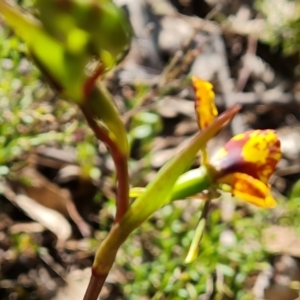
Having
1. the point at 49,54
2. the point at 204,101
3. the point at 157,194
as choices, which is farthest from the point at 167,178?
the point at 49,54

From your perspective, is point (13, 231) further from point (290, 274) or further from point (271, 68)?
point (271, 68)

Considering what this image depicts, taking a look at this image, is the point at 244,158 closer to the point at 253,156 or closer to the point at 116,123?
the point at 253,156

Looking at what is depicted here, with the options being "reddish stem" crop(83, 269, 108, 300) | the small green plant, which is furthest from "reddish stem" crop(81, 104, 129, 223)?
"reddish stem" crop(83, 269, 108, 300)

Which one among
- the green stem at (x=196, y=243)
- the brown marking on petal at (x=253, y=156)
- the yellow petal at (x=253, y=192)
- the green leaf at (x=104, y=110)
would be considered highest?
the green leaf at (x=104, y=110)

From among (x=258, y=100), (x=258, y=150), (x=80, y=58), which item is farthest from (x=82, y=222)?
(x=80, y=58)

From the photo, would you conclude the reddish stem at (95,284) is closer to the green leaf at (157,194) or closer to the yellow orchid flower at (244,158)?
the green leaf at (157,194)

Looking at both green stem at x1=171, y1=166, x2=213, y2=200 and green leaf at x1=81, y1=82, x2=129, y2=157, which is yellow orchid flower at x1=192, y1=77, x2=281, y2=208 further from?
green leaf at x1=81, y1=82, x2=129, y2=157


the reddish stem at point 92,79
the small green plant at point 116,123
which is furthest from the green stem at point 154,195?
the reddish stem at point 92,79
